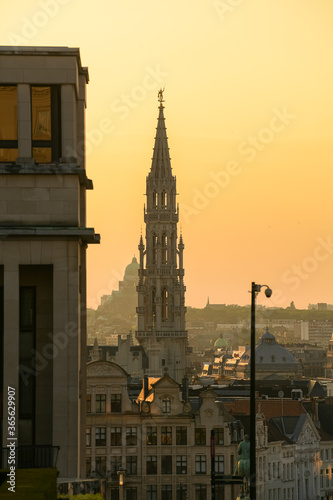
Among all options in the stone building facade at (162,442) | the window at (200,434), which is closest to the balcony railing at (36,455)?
the stone building facade at (162,442)

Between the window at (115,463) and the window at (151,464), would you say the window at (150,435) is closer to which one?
the window at (151,464)

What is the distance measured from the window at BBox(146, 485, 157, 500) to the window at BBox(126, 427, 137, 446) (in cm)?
310

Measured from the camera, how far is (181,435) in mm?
90125

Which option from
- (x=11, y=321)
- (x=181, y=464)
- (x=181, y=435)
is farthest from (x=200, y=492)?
(x=11, y=321)

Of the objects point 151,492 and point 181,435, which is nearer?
point 151,492

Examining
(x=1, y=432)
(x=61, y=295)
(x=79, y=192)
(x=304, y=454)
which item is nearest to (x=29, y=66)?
(x=79, y=192)

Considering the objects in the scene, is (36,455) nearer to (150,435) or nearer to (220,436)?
(150,435)

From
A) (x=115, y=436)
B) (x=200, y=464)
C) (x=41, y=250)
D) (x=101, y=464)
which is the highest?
(x=41, y=250)

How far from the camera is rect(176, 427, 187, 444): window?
90000mm

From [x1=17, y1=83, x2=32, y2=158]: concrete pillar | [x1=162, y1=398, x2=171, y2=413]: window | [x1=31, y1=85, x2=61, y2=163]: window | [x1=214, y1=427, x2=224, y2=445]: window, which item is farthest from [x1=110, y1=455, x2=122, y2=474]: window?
[x1=17, y1=83, x2=32, y2=158]: concrete pillar

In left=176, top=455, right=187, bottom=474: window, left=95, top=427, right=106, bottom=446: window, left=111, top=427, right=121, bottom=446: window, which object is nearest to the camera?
left=95, top=427, right=106, bottom=446: window

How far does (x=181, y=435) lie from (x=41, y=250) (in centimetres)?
6476

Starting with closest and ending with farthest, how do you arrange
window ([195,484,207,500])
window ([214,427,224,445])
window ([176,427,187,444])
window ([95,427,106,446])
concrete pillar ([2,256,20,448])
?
1. concrete pillar ([2,256,20,448])
2. window ([95,427,106,446])
3. window ([176,427,187,444])
4. window ([195,484,207,500])
5. window ([214,427,224,445])

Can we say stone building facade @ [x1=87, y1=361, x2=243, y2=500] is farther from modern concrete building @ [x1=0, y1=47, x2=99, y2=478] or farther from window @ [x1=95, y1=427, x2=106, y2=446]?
modern concrete building @ [x1=0, y1=47, x2=99, y2=478]
